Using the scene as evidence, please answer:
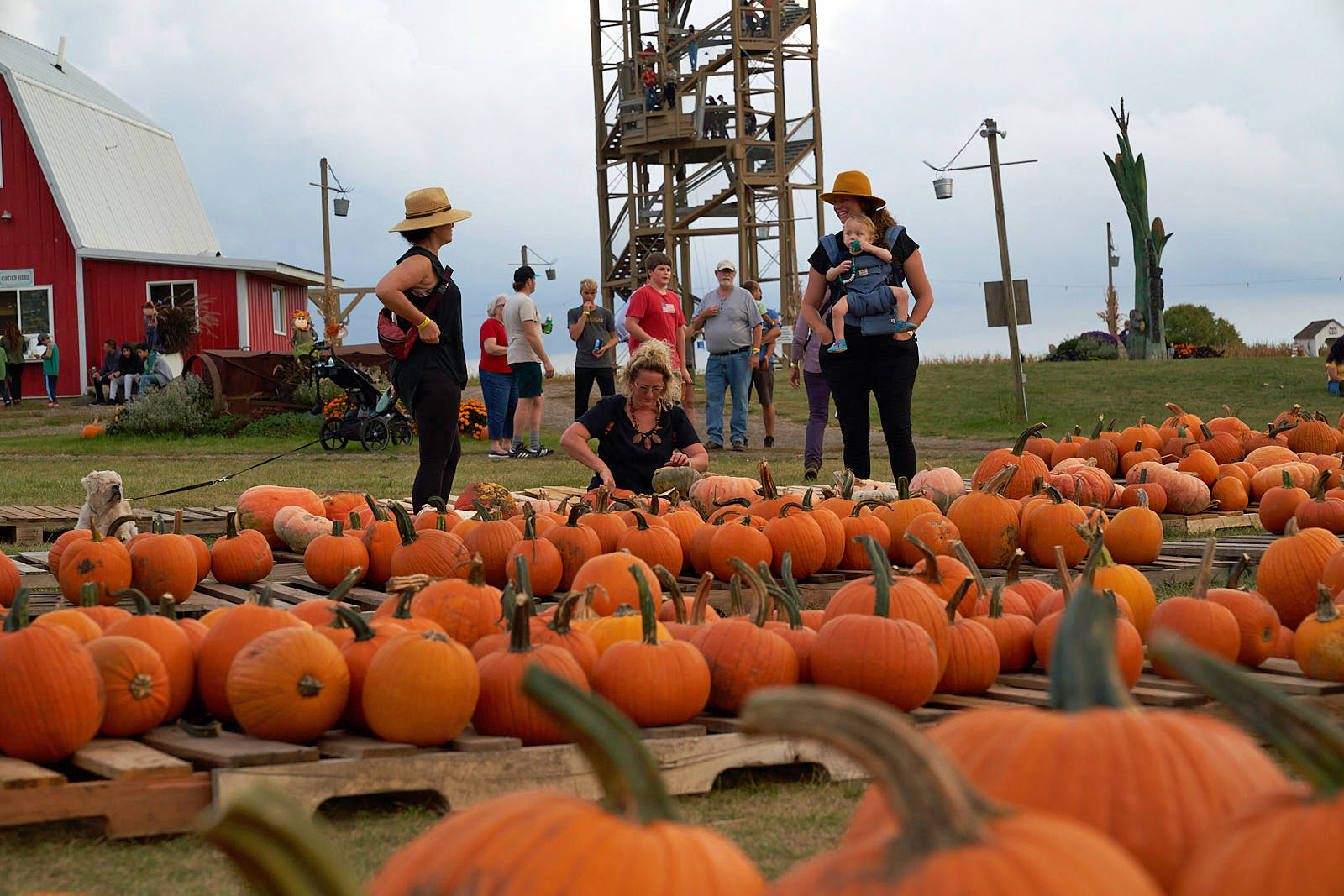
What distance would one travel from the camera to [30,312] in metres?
25.7

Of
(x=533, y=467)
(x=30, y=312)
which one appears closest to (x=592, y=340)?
(x=533, y=467)

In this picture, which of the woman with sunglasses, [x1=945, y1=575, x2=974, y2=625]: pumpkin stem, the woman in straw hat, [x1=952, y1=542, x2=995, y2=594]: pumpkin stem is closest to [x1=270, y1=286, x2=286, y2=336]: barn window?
the woman with sunglasses

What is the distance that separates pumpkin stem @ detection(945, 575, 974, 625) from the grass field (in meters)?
0.69

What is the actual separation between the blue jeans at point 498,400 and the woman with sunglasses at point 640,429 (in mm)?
4724

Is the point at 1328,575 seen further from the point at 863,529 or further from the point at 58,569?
the point at 58,569

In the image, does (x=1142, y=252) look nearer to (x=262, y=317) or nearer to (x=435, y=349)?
(x=262, y=317)

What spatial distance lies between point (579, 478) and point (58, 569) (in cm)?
586

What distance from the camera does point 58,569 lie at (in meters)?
4.74

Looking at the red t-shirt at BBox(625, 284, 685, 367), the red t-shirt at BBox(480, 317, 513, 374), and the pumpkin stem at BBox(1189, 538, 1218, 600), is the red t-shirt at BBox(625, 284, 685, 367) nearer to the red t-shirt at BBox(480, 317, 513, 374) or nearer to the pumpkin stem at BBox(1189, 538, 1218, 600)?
the red t-shirt at BBox(480, 317, 513, 374)

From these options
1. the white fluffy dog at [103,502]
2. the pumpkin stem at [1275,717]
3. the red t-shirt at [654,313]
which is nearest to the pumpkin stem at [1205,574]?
the pumpkin stem at [1275,717]

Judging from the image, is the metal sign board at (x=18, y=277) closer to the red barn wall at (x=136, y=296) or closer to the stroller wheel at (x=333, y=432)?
the red barn wall at (x=136, y=296)

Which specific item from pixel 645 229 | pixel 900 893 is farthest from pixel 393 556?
pixel 645 229

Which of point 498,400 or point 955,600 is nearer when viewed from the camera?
point 955,600

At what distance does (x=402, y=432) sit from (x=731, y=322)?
536 centimetres
